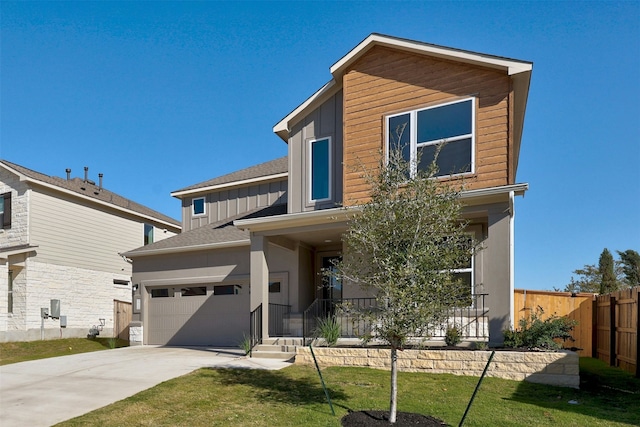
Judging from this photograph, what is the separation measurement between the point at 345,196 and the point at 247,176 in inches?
283

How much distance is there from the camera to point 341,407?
250 inches

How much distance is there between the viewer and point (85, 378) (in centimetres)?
860

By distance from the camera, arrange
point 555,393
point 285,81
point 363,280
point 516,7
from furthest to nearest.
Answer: point 285,81 < point 516,7 < point 555,393 < point 363,280

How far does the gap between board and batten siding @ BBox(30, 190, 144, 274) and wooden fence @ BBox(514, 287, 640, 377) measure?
1720 centimetres

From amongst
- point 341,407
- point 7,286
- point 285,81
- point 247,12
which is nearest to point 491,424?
point 341,407

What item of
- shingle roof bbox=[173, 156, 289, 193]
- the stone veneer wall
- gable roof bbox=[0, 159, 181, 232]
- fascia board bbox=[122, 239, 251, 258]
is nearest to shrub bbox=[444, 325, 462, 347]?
the stone veneer wall

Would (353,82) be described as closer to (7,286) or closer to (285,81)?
(285,81)

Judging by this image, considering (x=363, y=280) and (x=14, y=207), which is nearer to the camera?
(x=363, y=280)

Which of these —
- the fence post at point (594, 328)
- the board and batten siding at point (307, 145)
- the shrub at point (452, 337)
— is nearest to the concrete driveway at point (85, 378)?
the shrub at point (452, 337)

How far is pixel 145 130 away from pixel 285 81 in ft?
22.2

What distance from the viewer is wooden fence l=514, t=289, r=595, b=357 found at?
12.6 m

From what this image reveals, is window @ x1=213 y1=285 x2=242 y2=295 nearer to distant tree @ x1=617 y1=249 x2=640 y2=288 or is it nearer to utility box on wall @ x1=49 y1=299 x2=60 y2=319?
utility box on wall @ x1=49 y1=299 x2=60 y2=319

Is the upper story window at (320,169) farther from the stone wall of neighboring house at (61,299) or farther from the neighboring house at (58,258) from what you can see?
the stone wall of neighboring house at (61,299)

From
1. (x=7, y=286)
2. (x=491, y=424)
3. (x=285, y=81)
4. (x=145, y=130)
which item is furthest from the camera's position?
→ (x=145, y=130)
